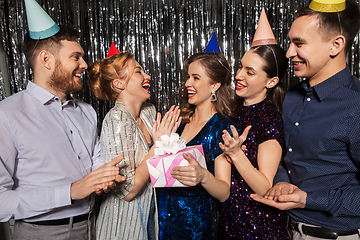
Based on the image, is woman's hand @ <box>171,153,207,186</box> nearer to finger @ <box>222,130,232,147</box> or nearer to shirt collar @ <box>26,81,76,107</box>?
finger @ <box>222,130,232,147</box>

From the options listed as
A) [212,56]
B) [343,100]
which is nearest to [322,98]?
[343,100]

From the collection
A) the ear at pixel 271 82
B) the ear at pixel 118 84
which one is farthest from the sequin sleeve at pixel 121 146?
the ear at pixel 271 82

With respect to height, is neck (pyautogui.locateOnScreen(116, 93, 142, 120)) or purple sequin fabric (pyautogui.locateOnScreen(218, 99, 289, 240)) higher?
neck (pyautogui.locateOnScreen(116, 93, 142, 120))

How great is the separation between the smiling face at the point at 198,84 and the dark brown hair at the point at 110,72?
41cm

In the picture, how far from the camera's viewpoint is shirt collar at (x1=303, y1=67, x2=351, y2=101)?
116 centimetres

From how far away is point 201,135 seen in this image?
1.44 m

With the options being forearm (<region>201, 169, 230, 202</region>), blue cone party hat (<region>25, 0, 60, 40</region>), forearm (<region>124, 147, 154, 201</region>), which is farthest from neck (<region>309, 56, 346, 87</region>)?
blue cone party hat (<region>25, 0, 60, 40</region>)

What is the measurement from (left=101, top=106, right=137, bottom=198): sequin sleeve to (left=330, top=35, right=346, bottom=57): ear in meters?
1.12

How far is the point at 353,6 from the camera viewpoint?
1.14 meters

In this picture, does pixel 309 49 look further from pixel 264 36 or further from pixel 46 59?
pixel 46 59

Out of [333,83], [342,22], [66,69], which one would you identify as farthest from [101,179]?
[342,22]

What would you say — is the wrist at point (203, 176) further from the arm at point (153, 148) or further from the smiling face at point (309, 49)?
the smiling face at point (309, 49)

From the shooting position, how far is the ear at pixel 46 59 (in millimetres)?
1349

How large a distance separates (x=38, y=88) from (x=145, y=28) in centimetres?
139
